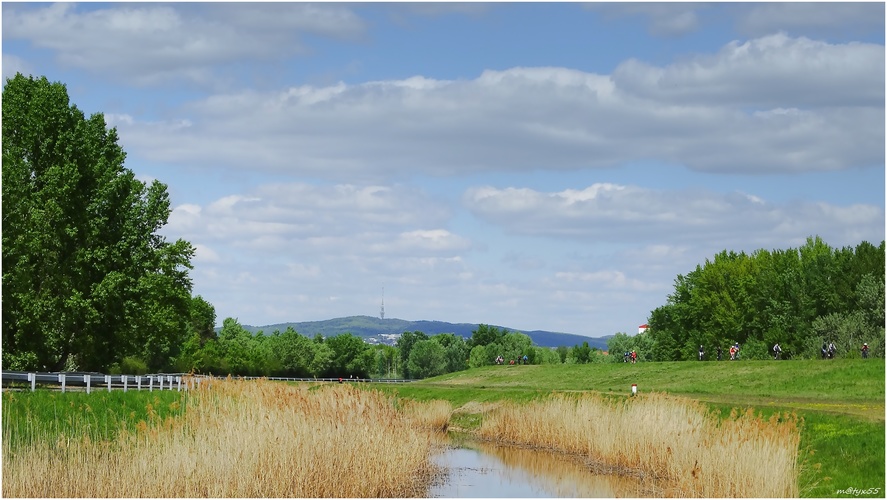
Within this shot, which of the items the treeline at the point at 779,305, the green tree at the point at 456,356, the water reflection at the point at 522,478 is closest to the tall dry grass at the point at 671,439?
the water reflection at the point at 522,478

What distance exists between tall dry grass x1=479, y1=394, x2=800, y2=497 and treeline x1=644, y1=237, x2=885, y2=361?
4649 centimetres

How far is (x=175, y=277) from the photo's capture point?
167ft

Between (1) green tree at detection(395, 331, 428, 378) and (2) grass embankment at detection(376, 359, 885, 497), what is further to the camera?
(1) green tree at detection(395, 331, 428, 378)

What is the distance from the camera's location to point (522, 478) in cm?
2748

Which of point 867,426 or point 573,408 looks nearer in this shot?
point 867,426

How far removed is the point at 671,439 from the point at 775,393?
22.5 m

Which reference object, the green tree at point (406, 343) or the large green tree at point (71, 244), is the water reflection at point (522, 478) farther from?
the green tree at point (406, 343)

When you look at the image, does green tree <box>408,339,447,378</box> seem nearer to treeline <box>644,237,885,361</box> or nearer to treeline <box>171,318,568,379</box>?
treeline <box>171,318,568,379</box>

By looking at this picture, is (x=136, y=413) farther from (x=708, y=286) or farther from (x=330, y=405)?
(x=708, y=286)

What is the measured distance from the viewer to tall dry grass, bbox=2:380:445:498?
18.9m

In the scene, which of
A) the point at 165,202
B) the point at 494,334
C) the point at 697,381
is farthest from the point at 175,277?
the point at 494,334

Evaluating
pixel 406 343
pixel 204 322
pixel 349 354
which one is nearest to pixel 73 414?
pixel 204 322

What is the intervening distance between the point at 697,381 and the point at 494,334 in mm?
123349

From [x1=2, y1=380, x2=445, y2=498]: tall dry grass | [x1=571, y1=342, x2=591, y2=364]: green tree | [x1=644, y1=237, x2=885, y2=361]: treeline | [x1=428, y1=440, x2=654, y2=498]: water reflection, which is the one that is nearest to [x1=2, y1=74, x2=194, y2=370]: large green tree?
[x1=428, y1=440, x2=654, y2=498]: water reflection
